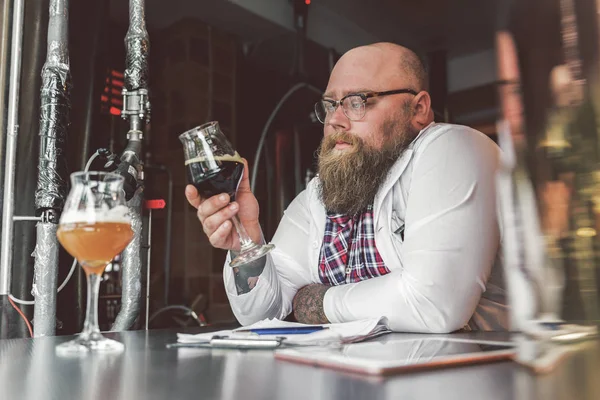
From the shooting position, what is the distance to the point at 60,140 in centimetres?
178

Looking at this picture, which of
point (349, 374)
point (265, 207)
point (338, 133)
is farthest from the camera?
point (265, 207)

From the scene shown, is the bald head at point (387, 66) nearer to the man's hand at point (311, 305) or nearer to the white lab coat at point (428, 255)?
the white lab coat at point (428, 255)

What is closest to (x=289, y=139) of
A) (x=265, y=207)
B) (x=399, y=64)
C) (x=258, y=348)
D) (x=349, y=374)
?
(x=265, y=207)

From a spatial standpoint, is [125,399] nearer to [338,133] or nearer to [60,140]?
[338,133]

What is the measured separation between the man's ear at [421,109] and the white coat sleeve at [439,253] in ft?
1.20

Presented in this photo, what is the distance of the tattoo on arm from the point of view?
1.44 meters

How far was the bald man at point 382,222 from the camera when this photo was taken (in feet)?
4.00

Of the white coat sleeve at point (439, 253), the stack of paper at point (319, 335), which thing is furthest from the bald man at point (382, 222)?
the stack of paper at point (319, 335)

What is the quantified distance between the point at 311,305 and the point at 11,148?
1.15 metres

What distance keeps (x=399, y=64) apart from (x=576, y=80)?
144 cm

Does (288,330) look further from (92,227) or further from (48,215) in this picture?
(48,215)

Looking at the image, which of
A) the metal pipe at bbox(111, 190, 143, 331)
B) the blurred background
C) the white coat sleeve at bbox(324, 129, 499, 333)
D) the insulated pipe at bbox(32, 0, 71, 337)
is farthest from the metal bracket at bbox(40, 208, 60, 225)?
the white coat sleeve at bbox(324, 129, 499, 333)

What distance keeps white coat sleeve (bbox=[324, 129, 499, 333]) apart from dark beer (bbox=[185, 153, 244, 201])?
41 centimetres

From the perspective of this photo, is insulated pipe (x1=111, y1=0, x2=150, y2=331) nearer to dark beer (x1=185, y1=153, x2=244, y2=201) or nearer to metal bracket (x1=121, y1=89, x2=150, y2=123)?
metal bracket (x1=121, y1=89, x2=150, y2=123)
